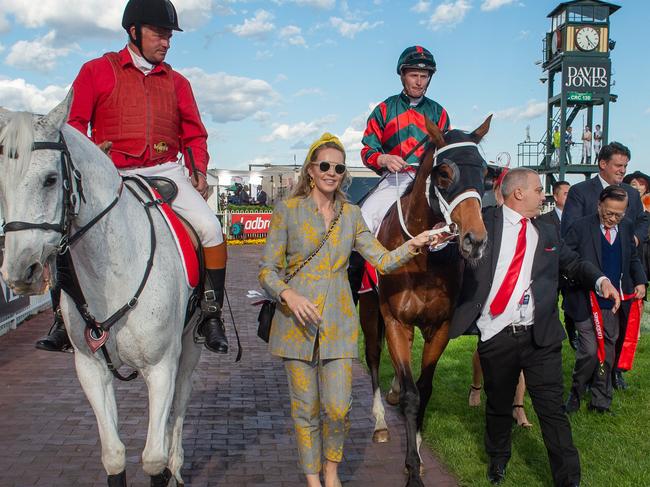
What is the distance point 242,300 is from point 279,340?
1033 cm

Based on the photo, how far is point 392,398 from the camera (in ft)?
22.4

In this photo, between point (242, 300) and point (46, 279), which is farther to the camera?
point (242, 300)

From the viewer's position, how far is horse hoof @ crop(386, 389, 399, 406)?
266 inches

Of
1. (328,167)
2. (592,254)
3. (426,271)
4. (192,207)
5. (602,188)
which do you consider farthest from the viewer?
(602,188)

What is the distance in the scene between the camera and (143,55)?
456 centimetres

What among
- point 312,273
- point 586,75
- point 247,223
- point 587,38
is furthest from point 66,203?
point 587,38

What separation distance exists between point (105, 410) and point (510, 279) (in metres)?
2.73

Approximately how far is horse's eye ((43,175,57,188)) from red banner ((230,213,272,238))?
999 inches

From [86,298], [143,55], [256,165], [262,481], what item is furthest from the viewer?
[256,165]

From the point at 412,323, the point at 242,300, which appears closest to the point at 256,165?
the point at 242,300

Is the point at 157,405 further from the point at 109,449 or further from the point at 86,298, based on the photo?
the point at 86,298

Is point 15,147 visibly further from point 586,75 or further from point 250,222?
point 586,75

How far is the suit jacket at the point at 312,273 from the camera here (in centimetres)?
397

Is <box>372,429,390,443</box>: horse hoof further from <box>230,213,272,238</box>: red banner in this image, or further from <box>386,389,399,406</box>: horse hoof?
<box>230,213,272,238</box>: red banner
